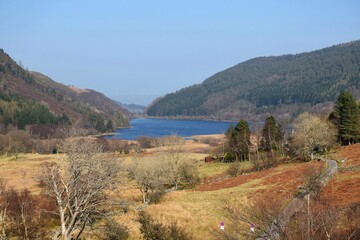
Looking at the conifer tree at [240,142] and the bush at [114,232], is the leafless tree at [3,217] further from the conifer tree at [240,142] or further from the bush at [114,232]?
the conifer tree at [240,142]

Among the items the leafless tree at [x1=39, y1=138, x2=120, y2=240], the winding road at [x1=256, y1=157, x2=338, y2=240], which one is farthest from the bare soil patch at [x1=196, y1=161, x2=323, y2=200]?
the leafless tree at [x1=39, y1=138, x2=120, y2=240]

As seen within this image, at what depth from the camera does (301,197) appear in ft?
120

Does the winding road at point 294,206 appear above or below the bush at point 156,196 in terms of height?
above

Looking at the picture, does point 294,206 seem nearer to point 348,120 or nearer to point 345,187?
point 345,187

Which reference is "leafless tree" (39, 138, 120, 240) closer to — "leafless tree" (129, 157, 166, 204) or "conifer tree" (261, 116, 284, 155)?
"leafless tree" (129, 157, 166, 204)

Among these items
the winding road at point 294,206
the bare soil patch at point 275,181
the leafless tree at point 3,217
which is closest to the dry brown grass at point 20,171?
the leafless tree at point 3,217

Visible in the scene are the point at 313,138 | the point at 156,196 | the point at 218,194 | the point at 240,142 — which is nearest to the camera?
the point at 218,194

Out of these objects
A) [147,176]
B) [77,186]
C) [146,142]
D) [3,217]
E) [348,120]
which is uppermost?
[348,120]

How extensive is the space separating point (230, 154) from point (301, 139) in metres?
20.0

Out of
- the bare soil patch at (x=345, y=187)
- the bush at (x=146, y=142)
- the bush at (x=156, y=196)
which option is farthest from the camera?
the bush at (x=146, y=142)

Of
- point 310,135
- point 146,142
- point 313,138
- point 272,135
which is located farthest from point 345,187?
point 146,142

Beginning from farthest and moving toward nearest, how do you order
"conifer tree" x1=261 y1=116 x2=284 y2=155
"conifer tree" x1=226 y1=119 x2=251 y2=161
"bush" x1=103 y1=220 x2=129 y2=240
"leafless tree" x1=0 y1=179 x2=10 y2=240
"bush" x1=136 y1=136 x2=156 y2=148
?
1. "bush" x1=136 y1=136 x2=156 y2=148
2. "conifer tree" x1=226 y1=119 x2=251 y2=161
3. "conifer tree" x1=261 y1=116 x2=284 y2=155
4. "bush" x1=103 y1=220 x2=129 y2=240
5. "leafless tree" x1=0 y1=179 x2=10 y2=240

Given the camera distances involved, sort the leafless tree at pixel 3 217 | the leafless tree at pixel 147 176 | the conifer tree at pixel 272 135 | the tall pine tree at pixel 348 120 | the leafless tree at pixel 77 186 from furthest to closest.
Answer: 1. the conifer tree at pixel 272 135
2. the tall pine tree at pixel 348 120
3. the leafless tree at pixel 147 176
4. the leafless tree at pixel 3 217
5. the leafless tree at pixel 77 186

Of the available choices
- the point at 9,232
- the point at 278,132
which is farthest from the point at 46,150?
the point at 9,232
